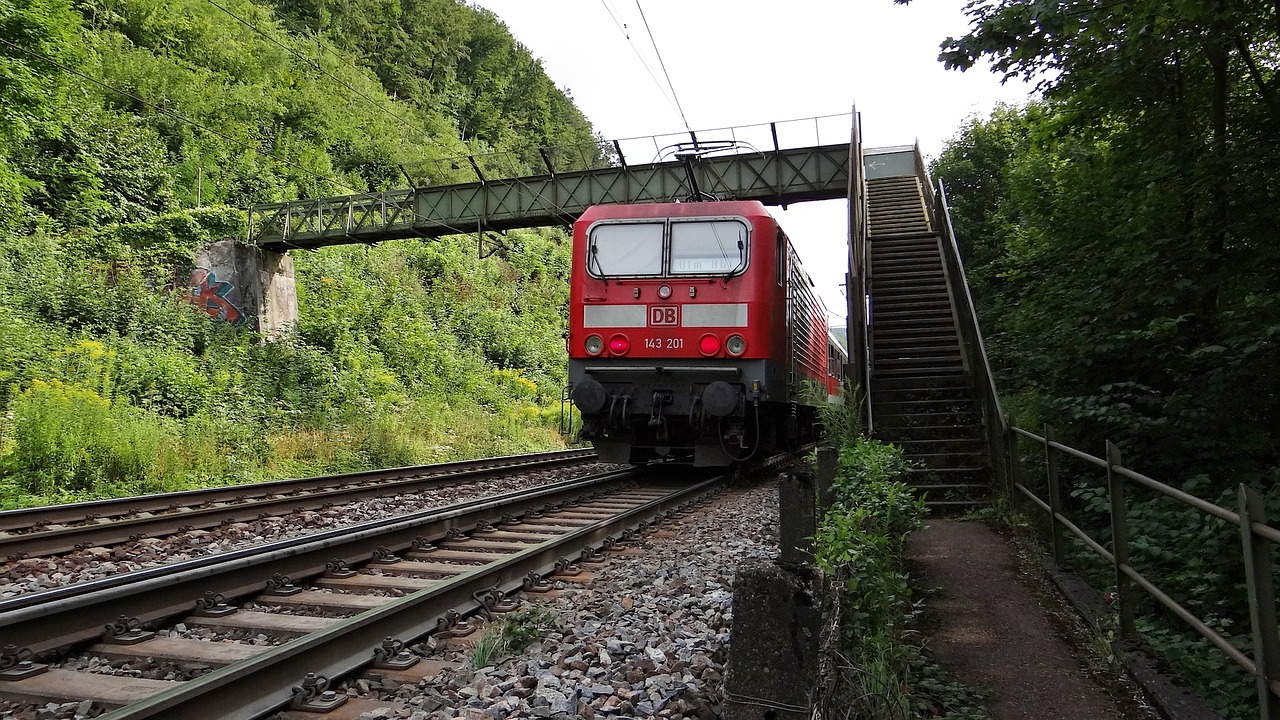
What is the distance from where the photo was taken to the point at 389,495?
30.7 ft

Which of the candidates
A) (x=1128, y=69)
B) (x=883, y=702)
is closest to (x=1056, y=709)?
(x=883, y=702)

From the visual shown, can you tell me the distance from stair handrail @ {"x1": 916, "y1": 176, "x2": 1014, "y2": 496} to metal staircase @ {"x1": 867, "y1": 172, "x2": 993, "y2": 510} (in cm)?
20

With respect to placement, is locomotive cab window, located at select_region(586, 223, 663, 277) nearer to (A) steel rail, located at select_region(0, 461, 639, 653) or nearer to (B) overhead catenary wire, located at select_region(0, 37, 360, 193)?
(A) steel rail, located at select_region(0, 461, 639, 653)

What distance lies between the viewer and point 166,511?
7746 mm

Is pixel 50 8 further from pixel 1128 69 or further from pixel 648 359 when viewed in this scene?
pixel 1128 69

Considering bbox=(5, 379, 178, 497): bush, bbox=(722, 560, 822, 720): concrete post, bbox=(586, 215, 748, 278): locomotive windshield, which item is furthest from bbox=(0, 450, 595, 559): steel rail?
bbox=(722, 560, 822, 720): concrete post

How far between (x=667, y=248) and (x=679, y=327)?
1.05m

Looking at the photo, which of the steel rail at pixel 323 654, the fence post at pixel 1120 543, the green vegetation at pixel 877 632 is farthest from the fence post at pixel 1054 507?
the steel rail at pixel 323 654

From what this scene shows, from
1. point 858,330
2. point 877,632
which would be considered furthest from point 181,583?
point 858,330

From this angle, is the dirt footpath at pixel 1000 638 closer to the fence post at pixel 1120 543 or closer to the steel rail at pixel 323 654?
the fence post at pixel 1120 543

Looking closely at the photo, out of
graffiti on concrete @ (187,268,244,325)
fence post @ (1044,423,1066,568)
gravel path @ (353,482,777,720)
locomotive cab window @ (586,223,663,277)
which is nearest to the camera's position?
gravel path @ (353,482,777,720)

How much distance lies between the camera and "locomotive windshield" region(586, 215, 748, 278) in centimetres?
988

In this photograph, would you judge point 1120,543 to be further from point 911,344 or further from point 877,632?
point 911,344

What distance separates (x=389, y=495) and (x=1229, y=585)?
8.03 meters
